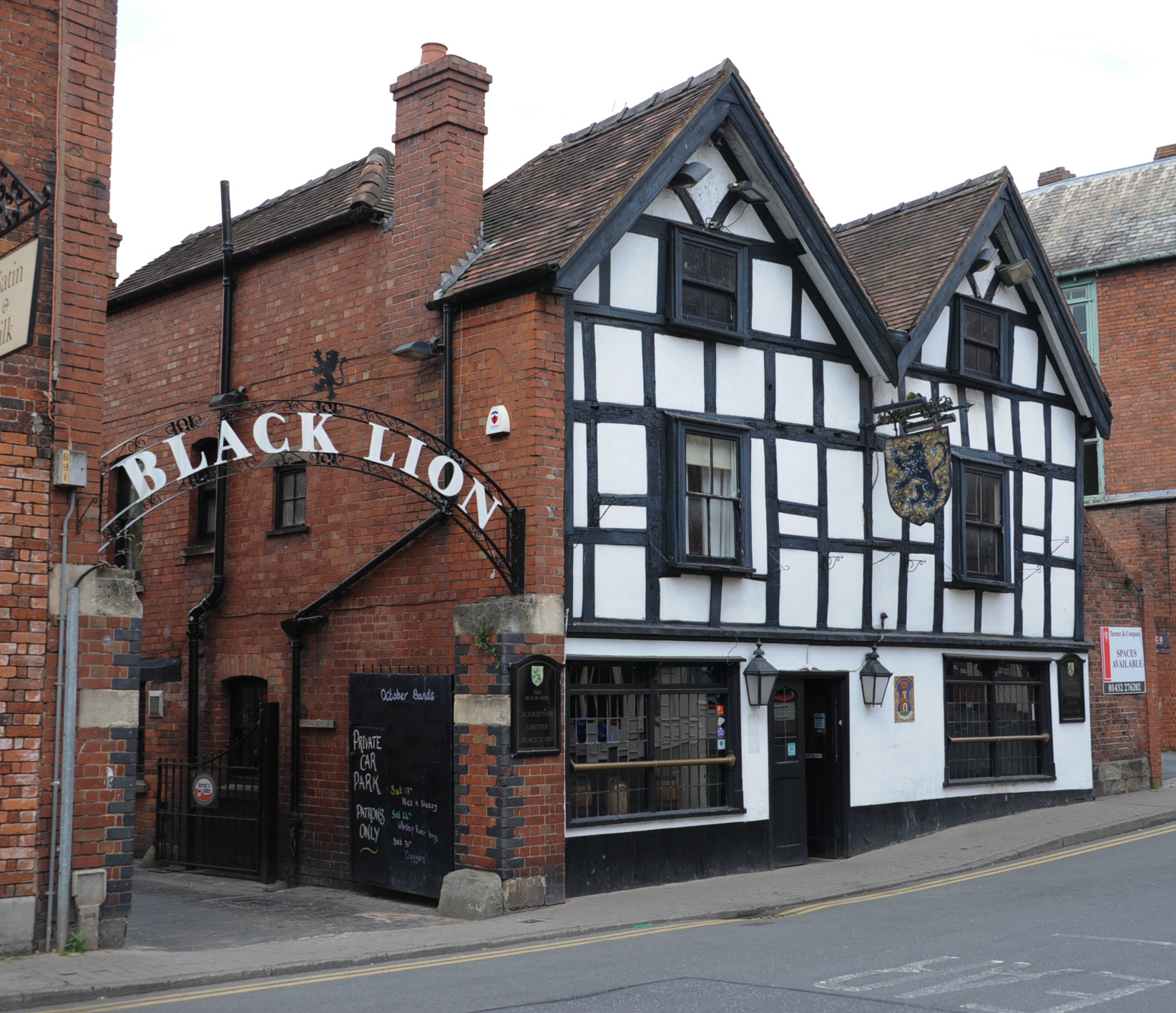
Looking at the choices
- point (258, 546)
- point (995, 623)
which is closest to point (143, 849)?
point (258, 546)

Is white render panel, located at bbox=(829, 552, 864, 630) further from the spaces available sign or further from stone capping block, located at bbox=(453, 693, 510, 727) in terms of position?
the spaces available sign

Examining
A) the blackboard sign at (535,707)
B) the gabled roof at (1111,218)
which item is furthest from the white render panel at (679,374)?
the gabled roof at (1111,218)

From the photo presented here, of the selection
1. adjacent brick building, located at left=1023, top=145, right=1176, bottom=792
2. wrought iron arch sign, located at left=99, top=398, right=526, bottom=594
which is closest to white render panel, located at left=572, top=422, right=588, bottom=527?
wrought iron arch sign, located at left=99, top=398, right=526, bottom=594

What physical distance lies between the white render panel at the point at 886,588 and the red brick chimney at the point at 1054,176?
18840 mm

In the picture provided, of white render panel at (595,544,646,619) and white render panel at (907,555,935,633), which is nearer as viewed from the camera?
white render panel at (595,544,646,619)

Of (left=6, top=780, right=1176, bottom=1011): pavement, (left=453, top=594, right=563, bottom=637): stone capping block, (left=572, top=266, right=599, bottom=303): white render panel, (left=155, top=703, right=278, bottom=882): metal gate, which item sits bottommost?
(left=6, top=780, right=1176, bottom=1011): pavement

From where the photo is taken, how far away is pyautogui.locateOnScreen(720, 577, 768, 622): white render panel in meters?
14.8

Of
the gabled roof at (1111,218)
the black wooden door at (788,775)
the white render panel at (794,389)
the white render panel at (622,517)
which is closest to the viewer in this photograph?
the white render panel at (622,517)

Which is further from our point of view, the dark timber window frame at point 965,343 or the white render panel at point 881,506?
the dark timber window frame at point 965,343

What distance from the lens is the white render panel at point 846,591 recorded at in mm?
16094

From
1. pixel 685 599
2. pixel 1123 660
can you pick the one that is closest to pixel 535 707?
pixel 685 599

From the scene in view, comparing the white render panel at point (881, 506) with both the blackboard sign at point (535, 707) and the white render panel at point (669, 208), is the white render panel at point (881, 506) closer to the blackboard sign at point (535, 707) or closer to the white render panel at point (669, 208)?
the white render panel at point (669, 208)

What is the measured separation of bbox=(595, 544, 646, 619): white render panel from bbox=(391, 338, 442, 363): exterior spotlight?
9.22 ft

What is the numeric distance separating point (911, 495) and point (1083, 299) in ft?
43.9
